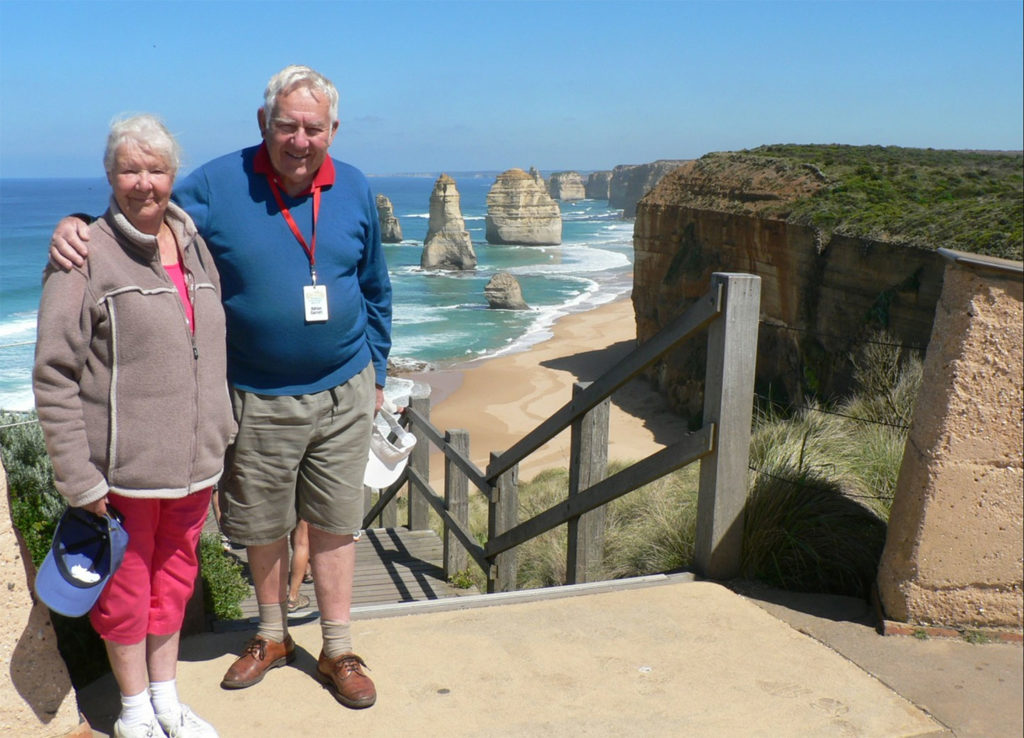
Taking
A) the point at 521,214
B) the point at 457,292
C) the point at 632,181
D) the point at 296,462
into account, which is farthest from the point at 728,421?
the point at 632,181

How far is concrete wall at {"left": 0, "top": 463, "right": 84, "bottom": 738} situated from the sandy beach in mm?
12768

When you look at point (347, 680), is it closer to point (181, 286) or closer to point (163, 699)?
point (163, 699)

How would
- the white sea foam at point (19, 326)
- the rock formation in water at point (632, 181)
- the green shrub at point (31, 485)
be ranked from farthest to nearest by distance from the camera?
the rock formation in water at point (632, 181), the white sea foam at point (19, 326), the green shrub at point (31, 485)

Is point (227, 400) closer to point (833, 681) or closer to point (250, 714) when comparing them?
point (250, 714)

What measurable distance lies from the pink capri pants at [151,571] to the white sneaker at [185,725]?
0.80ft

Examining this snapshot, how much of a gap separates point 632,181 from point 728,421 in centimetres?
15057

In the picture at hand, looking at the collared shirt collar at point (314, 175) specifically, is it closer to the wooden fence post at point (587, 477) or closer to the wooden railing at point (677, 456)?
the wooden railing at point (677, 456)

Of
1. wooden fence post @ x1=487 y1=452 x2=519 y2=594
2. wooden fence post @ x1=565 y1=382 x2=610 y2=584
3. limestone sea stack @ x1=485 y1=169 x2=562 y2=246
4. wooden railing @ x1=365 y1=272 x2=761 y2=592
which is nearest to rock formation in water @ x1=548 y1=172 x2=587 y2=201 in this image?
limestone sea stack @ x1=485 y1=169 x2=562 y2=246

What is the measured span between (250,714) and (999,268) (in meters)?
2.61

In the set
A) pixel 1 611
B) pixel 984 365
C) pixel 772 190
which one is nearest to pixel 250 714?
pixel 1 611

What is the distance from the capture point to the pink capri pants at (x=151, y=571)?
2473 mm

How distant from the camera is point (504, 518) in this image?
17.8 feet

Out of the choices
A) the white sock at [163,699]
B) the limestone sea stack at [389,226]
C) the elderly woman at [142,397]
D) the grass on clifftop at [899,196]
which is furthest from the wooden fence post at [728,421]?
the limestone sea stack at [389,226]

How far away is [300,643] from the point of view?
329 cm
